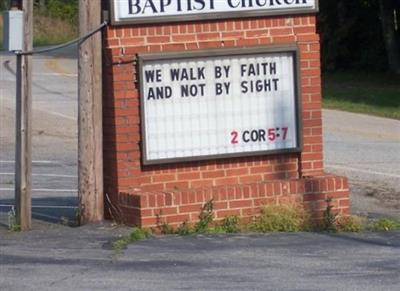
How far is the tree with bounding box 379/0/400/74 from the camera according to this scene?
38844 mm

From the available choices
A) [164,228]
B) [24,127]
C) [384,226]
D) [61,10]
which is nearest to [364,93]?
[384,226]

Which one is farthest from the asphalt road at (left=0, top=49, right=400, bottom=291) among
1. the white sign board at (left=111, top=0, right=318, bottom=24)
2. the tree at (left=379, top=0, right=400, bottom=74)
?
the tree at (left=379, top=0, right=400, bottom=74)

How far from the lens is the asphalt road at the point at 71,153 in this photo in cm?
1509

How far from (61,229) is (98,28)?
Result: 199 cm

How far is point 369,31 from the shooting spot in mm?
42250

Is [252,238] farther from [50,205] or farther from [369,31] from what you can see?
[369,31]

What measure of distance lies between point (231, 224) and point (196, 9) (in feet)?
7.08

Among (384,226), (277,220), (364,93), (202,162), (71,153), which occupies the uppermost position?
(364,93)

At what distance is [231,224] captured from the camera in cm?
1120

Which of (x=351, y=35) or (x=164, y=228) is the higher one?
(x=351, y=35)

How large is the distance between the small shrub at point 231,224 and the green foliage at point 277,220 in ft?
0.61

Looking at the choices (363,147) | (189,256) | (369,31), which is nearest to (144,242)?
(189,256)

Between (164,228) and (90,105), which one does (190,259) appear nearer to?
(164,228)

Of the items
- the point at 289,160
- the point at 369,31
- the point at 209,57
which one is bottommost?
the point at 289,160
